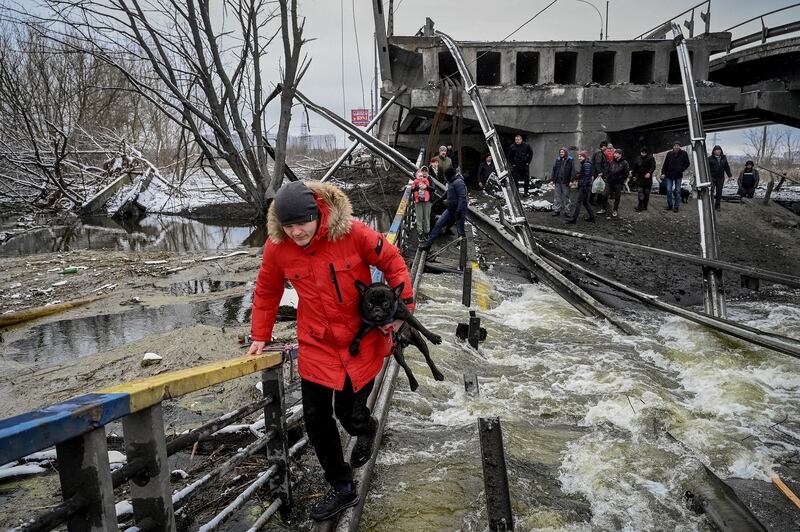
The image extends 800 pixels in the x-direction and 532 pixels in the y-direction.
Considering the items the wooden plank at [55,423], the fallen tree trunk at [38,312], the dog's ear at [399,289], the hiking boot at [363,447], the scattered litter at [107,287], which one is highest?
the dog's ear at [399,289]

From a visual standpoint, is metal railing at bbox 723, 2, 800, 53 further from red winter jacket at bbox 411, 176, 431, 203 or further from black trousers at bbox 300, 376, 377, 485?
black trousers at bbox 300, 376, 377, 485

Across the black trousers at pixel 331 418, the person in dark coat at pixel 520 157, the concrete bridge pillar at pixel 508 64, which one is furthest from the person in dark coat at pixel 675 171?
the black trousers at pixel 331 418

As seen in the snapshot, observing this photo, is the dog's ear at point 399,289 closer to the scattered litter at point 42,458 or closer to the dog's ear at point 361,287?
the dog's ear at point 361,287

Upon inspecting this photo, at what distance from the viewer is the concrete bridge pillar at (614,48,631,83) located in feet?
59.5

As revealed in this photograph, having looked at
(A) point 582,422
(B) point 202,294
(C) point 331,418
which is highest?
(C) point 331,418

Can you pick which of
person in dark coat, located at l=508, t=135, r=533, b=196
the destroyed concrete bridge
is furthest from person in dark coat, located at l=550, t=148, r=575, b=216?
the destroyed concrete bridge

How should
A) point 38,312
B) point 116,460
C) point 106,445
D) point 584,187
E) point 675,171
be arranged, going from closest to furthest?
point 106,445, point 116,460, point 38,312, point 584,187, point 675,171

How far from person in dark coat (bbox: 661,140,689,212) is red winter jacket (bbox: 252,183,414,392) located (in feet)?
46.6

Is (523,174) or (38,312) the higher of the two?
(523,174)

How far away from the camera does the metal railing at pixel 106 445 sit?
140 cm

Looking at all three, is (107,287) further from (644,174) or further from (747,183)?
(747,183)

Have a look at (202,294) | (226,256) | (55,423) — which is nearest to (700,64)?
(226,256)

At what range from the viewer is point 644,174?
47.8 feet

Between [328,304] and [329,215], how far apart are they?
0.48m
